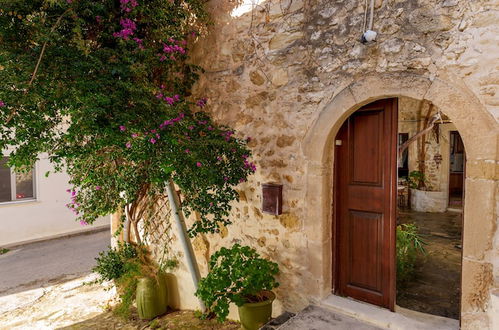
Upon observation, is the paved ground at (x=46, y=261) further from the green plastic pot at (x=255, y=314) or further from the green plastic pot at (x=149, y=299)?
the green plastic pot at (x=255, y=314)

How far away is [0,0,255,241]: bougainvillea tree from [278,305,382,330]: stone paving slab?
1269mm

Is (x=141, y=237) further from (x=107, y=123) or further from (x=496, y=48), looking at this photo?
A: (x=496, y=48)

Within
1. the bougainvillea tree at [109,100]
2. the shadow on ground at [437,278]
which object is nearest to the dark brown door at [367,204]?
the shadow on ground at [437,278]

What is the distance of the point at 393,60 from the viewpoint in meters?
2.51

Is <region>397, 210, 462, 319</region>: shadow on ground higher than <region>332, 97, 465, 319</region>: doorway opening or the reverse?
the reverse

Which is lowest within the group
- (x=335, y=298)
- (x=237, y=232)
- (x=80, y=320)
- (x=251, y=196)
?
(x=80, y=320)

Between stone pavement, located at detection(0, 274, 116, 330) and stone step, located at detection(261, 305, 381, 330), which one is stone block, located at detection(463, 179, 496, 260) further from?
stone pavement, located at detection(0, 274, 116, 330)

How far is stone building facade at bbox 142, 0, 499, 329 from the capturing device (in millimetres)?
2178

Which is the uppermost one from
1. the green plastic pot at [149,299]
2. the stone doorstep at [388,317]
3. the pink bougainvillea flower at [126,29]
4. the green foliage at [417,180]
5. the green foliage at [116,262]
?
the pink bougainvillea flower at [126,29]

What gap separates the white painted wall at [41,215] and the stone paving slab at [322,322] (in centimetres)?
716

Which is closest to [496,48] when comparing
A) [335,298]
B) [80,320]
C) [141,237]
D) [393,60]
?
[393,60]

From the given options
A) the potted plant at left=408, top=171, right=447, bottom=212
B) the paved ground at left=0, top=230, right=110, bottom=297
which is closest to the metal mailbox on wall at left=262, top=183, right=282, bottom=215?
the paved ground at left=0, top=230, right=110, bottom=297

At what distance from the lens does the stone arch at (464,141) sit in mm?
2154

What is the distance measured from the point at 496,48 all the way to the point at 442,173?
7290 mm
